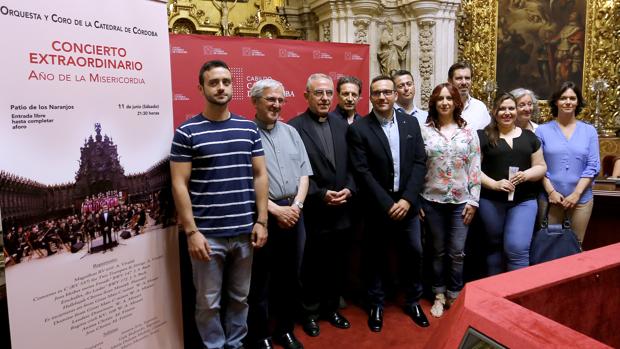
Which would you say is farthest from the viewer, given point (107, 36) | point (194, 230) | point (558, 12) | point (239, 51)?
point (558, 12)

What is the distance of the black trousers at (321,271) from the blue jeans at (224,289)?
582mm

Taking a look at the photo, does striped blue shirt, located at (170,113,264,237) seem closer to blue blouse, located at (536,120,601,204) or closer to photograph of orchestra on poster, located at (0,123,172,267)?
photograph of orchestra on poster, located at (0,123,172,267)

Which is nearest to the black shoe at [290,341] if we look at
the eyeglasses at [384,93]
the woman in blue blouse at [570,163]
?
the eyeglasses at [384,93]

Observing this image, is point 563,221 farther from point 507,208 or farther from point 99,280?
point 99,280

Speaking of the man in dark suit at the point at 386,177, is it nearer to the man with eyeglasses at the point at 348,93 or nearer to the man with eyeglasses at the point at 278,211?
the man with eyeglasses at the point at 348,93

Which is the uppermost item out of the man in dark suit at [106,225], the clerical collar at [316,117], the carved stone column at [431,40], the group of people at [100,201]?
the carved stone column at [431,40]

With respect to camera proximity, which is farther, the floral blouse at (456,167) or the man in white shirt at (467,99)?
the man in white shirt at (467,99)

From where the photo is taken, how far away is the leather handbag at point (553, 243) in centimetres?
299

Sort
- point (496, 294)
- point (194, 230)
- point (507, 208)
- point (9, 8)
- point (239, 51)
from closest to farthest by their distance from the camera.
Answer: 1. point (496, 294)
2. point (9, 8)
3. point (194, 230)
4. point (507, 208)
5. point (239, 51)

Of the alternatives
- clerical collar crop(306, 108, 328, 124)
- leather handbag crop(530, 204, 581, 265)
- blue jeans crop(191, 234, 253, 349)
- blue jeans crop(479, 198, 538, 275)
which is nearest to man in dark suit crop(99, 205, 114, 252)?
blue jeans crop(191, 234, 253, 349)

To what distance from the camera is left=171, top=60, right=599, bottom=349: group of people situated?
A: 240 cm

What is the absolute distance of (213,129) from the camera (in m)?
2.23

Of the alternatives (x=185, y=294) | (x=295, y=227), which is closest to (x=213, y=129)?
(x=295, y=227)

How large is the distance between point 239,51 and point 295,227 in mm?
2695
